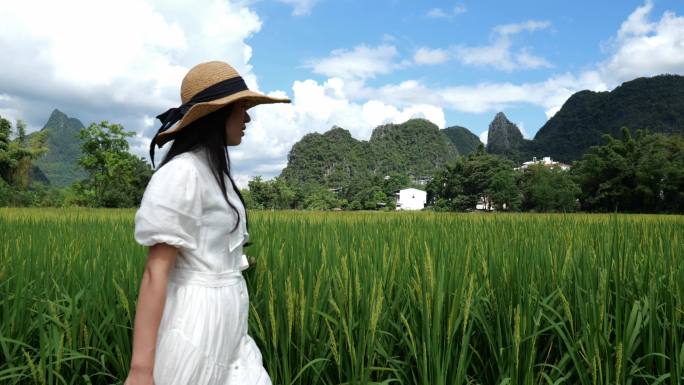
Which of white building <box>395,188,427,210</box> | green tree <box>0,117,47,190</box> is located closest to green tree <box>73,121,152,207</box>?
green tree <box>0,117,47,190</box>

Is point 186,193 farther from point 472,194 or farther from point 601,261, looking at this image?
point 472,194

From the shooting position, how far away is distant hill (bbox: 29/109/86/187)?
11549 centimetres

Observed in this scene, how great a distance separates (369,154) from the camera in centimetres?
11475

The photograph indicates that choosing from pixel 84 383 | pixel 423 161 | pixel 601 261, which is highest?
pixel 423 161

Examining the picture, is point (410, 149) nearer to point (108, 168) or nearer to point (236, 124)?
point (108, 168)

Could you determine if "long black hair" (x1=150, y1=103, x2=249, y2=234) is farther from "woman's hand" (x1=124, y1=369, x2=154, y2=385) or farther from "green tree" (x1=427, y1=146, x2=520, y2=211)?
"green tree" (x1=427, y1=146, x2=520, y2=211)

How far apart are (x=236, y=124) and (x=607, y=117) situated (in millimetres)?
88533

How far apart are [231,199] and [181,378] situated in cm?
47

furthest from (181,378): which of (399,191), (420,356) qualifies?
(399,191)

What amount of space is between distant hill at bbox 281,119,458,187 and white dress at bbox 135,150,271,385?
9856 cm

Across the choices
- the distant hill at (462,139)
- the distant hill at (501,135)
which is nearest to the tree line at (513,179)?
the distant hill at (501,135)

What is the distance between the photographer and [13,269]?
2721 mm

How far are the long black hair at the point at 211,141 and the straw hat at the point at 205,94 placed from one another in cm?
3

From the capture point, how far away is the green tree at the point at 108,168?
1042 inches
